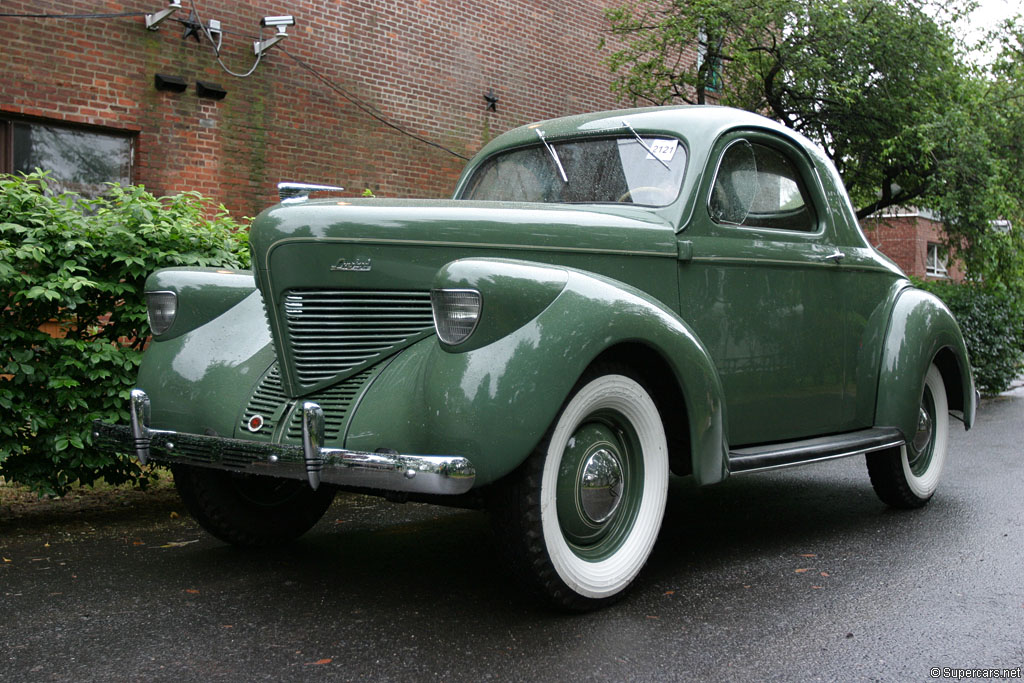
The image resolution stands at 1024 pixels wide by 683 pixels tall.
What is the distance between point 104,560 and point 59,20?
6367 millimetres

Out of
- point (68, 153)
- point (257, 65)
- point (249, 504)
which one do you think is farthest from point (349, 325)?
point (257, 65)

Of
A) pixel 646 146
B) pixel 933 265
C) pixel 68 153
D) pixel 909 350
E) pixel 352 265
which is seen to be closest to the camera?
pixel 352 265

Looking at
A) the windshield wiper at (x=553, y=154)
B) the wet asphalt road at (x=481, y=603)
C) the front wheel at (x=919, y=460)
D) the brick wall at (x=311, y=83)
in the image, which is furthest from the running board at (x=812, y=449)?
the brick wall at (x=311, y=83)

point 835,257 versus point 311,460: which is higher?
point 835,257

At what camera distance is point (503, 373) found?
10.2ft

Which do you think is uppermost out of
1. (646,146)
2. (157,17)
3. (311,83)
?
(157,17)

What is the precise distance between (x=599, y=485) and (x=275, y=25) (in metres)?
8.34

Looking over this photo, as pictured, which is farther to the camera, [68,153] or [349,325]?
[68,153]

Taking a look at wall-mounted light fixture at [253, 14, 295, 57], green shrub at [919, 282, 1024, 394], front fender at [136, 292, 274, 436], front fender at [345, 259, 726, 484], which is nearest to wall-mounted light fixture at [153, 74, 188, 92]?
wall-mounted light fixture at [253, 14, 295, 57]

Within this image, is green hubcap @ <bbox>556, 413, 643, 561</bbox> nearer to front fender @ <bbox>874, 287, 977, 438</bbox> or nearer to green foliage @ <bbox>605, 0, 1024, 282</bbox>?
front fender @ <bbox>874, 287, 977, 438</bbox>

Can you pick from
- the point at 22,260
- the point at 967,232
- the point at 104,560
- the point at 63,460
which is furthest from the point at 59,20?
the point at 967,232

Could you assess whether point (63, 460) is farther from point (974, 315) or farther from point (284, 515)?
point (974, 315)

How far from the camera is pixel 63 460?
190 inches

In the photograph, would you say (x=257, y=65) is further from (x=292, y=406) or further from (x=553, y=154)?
(x=292, y=406)
